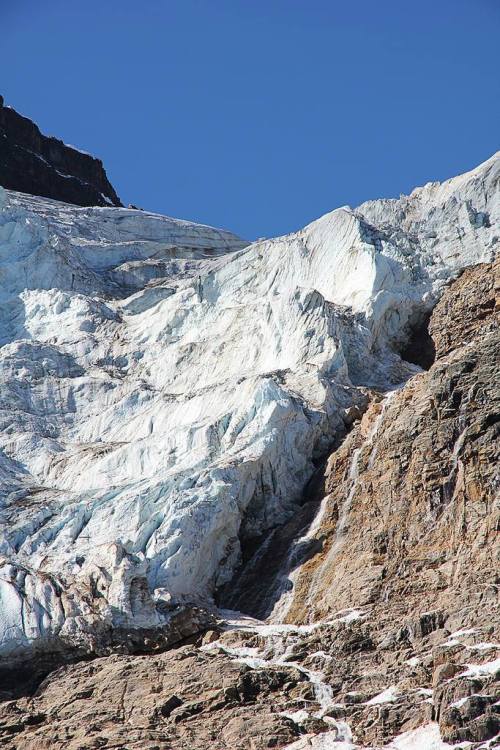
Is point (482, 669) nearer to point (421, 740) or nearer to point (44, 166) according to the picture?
point (421, 740)

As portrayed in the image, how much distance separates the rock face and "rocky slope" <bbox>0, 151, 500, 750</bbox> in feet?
141

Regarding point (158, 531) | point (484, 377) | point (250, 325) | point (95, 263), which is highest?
point (95, 263)

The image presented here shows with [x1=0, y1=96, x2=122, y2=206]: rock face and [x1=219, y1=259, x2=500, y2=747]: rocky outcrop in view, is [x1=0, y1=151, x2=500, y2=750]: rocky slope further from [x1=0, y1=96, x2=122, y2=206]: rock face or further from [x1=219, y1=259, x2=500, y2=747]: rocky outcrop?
[x1=0, y1=96, x2=122, y2=206]: rock face

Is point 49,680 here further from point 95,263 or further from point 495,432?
point 95,263

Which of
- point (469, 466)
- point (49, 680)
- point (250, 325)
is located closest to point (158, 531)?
point (49, 680)

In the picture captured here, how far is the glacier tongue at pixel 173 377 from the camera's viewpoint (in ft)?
239

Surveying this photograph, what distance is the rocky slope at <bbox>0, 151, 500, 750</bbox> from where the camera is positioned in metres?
60.3

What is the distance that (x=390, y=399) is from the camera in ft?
268

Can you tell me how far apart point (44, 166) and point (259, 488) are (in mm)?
89389

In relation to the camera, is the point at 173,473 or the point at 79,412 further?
the point at 79,412

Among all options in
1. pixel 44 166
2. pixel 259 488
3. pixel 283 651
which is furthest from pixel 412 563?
pixel 44 166

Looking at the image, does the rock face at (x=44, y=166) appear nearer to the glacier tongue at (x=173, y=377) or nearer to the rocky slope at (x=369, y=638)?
the glacier tongue at (x=173, y=377)

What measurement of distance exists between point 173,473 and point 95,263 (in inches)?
1668

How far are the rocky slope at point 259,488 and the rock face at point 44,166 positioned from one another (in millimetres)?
42986
